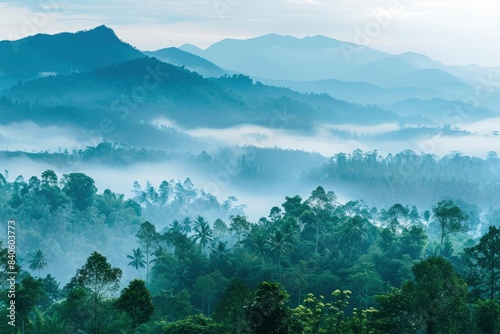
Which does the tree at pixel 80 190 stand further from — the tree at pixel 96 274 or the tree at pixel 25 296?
the tree at pixel 96 274

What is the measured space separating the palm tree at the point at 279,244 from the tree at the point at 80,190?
212ft

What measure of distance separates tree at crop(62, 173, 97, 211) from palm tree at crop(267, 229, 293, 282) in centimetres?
6452

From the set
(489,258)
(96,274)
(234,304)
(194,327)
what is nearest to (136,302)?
(96,274)

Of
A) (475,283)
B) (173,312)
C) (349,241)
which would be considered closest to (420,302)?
(475,283)

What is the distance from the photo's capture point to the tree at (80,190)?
131 metres

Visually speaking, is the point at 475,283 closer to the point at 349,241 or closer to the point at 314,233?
the point at 349,241

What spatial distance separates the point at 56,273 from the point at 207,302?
6193cm

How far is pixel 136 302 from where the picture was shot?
1844 inches

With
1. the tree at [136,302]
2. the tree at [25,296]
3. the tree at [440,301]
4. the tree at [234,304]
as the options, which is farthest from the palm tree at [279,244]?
the tree at [440,301]

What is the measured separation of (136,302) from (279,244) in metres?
28.8

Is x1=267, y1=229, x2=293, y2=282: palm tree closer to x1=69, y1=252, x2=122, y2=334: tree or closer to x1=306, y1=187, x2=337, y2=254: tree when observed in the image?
x1=306, y1=187, x2=337, y2=254: tree

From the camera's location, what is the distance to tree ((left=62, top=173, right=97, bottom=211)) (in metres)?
131

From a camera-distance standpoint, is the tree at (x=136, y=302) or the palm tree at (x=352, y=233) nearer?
the tree at (x=136, y=302)

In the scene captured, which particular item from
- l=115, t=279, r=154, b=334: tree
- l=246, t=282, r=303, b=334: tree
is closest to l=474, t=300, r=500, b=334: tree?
l=246, t=282, r=303, b=334: tree
